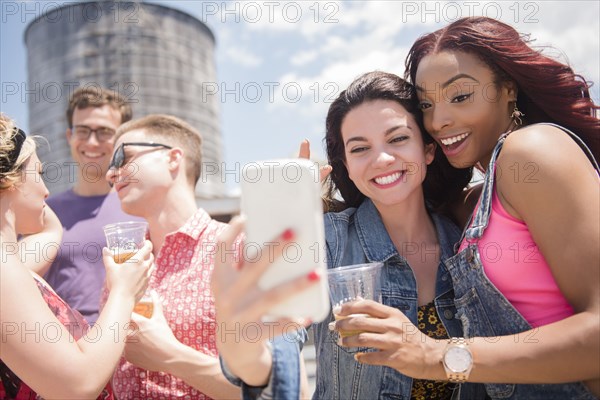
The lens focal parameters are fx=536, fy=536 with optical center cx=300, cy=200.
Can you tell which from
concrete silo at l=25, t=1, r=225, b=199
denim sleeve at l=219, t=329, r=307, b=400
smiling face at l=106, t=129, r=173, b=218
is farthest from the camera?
concrete silo at l=25, t=1, r=225, b=199

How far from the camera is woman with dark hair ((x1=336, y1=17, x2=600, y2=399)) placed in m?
1.82

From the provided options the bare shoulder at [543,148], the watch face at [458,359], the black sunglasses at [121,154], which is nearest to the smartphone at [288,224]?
the watch face at [458,359]

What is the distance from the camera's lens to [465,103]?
2449 mm

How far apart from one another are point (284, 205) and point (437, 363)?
1005 millimetres

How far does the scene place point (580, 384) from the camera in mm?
1949

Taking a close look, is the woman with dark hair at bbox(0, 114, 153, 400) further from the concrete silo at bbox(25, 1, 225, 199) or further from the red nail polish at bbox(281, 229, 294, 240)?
the concrete silo at bbox(25, 1, 225, 199)

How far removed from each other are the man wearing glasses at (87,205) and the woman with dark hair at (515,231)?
9.18 ft

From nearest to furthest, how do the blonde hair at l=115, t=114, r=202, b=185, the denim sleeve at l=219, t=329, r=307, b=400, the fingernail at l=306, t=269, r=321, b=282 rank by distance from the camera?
the fingernail at l=306, t=269, r=321, b=282 → the denim sleeve at l=219, t=329, r=307, b=400 → the blonde hair at l=115, t=114, r=202, b=185

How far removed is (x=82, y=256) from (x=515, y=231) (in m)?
3.23

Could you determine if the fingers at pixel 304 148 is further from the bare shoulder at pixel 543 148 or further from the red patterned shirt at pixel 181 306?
the bare shoulder at pixel 543 148

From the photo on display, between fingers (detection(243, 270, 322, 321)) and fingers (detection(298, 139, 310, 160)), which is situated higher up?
fingers (detection(298, 139, 310, 160))

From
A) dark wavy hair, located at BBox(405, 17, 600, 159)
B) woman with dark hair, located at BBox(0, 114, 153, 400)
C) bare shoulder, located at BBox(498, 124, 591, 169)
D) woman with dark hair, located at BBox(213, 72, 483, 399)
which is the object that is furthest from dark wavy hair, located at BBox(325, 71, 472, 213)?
woman with dark hair, located at BBox(0, 114, 153, 400)

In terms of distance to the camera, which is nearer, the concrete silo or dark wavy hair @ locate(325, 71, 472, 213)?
dark wavy hair @ locate(325, 71, 472, 213)

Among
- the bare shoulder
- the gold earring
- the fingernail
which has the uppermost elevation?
the gold earring
